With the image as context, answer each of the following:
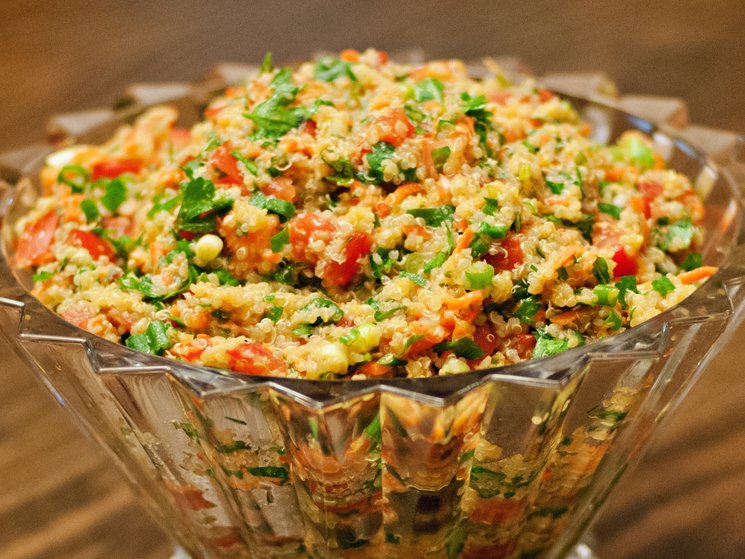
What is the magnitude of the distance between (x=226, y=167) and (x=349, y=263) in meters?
0.30

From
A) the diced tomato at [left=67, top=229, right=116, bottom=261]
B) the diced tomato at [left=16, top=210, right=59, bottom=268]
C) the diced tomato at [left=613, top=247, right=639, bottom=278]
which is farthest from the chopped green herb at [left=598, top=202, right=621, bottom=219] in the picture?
the diced tomato at [left=16, top=210, right=59, bottom=268]

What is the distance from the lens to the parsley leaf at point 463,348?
1.15 meters

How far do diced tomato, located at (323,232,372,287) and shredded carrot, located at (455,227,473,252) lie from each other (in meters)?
0.14

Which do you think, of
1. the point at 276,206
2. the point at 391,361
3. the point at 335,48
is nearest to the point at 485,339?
the point at 391,361

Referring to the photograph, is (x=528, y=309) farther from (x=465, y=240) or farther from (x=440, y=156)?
(x=440, y=156)

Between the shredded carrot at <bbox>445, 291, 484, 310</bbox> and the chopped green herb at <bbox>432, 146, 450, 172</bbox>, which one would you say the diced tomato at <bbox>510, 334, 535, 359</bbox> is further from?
the chopped green herb at <bbox>432, 146, 450, 172</bbox>

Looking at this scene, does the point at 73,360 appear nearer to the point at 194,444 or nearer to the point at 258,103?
the point at 194,444

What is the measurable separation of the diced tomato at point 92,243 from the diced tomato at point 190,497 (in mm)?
443

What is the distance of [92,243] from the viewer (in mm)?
1451

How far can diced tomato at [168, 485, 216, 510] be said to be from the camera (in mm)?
1256

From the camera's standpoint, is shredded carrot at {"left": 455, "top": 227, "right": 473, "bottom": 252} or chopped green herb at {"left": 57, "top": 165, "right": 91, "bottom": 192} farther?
chopped green herb at {"left": 57, "top": 165, "right": 91, "bottom": 192}

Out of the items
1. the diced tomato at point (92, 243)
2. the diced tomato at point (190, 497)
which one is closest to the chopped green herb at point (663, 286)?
the diced tomato at point (190, 497)

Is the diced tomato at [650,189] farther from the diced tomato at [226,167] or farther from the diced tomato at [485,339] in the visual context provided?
the diced tomato at [226,167]

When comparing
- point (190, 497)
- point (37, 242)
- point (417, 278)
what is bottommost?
point (190, 497)
